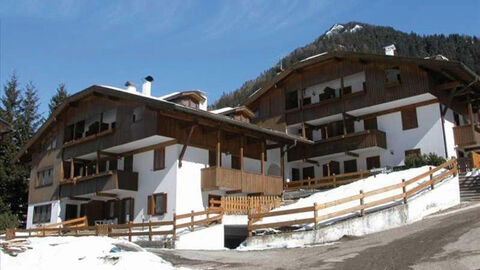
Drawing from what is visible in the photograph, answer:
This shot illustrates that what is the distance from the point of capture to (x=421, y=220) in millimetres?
21359

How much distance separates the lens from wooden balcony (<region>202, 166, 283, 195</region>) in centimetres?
2883

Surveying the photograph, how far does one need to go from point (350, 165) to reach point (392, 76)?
22.8ft

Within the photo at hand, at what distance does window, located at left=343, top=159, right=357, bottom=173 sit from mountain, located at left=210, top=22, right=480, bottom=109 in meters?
64.9

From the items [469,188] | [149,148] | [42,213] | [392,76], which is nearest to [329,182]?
[392,76]

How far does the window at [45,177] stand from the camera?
121 feet

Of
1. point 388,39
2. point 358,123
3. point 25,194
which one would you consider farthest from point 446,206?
point 388,39

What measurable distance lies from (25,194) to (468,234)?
132ft

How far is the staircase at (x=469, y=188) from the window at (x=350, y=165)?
9204mm

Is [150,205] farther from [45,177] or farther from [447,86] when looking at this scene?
[447,86]

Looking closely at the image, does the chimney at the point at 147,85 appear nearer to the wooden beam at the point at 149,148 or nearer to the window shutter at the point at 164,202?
the wooden beam at the point at 149,148

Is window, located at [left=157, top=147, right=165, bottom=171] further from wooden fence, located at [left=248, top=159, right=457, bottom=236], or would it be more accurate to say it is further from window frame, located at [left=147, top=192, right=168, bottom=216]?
wooden fence, located at [left=248, top=159, right=457, bottom=236]

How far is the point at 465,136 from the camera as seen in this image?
110ft

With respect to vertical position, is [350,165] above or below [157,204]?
above

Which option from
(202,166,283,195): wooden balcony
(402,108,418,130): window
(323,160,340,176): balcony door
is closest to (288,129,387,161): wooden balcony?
(323,160,340,176): balcony door
